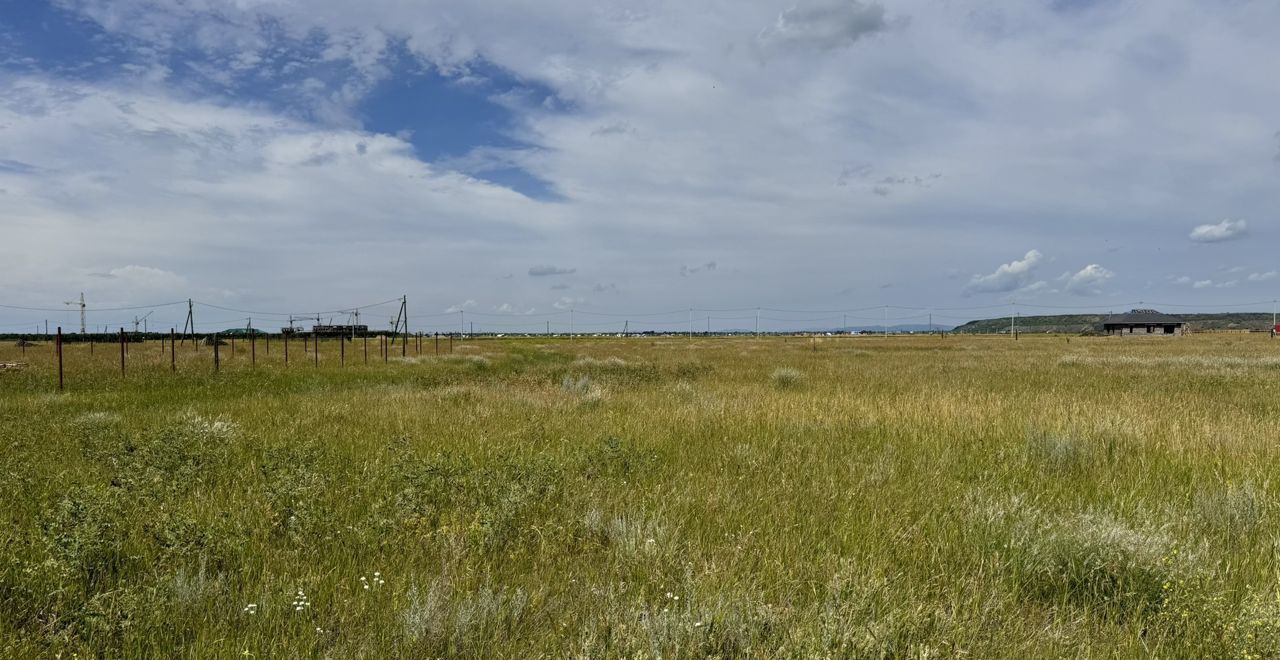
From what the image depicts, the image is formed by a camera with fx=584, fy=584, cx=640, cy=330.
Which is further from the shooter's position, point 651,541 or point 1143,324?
point 1143,324

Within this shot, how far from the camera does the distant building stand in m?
115

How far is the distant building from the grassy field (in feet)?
464

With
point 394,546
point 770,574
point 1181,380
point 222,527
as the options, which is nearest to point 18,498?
point 222,527

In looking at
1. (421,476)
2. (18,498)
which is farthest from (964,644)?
(18,498)

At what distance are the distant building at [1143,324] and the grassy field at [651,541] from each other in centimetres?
14145

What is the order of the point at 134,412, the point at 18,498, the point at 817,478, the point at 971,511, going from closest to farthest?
the point at 971,511 → the point at 18,498 → the point at 817,478 → the point at 134,412

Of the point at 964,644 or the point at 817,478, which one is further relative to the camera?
the point at 817,478

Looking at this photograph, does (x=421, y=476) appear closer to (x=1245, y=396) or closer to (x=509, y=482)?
(x=509, y=482)

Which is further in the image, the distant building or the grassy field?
the distant building

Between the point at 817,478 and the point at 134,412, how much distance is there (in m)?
13.7

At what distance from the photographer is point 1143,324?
4660 inches

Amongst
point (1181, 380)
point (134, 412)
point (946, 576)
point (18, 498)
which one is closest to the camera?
point (946, 576)

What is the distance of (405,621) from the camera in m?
2.98

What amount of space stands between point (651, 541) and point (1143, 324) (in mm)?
153358
